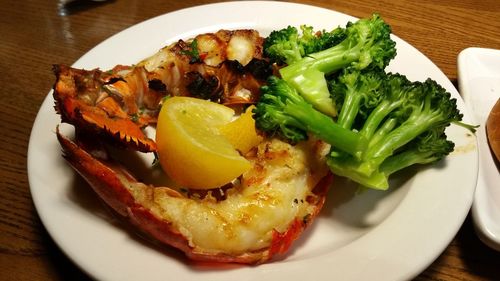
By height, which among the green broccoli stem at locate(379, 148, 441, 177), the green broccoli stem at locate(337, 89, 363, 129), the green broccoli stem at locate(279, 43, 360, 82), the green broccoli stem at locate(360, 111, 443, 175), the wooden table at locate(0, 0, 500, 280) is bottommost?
the wooden table at locate(0, 0, 500, 280)

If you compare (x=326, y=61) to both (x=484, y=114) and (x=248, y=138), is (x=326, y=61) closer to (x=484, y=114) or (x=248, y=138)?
(x=248, y=138)

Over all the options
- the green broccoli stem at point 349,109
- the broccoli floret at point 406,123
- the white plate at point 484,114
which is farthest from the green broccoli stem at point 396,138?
the white plate at point 484,114

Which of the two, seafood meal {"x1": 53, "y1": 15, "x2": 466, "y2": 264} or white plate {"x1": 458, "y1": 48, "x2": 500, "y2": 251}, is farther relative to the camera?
white plate {"x1": 458, "y1": 48, "x2": 500, "y2": 251}

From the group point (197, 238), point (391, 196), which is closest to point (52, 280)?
point (197, 238)

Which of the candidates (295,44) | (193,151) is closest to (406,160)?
(295,44)

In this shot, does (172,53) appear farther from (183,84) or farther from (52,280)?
(52,280)

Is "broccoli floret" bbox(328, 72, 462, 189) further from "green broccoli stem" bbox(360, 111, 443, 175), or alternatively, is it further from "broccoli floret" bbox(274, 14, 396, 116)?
"broccoli floret" bbox(274, 14, 396, 116)

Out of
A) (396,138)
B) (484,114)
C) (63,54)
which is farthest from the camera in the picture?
(63,54)

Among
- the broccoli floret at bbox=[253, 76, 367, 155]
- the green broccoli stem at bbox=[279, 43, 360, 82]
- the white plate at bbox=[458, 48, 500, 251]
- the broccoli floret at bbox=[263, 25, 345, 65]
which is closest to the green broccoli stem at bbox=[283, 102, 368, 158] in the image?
the broccoli floret at bbox=[253, 76, 367, 155]
